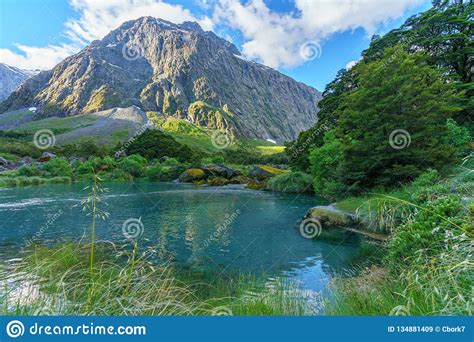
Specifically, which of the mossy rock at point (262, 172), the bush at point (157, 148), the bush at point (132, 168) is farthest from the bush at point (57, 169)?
the mossy rock at point (262, 172)

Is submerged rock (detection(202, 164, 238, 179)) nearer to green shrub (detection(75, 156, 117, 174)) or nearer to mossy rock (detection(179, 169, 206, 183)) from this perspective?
mossy rock (detection(179, 169, 206, 183))

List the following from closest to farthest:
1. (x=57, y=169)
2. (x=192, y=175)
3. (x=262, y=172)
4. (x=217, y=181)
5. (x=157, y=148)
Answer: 1. (x=217, y=181)
2. (x=262, y=172)
3. (x=57, y=169)
4. (x=192, y=175)
5. (x=157, y=148)

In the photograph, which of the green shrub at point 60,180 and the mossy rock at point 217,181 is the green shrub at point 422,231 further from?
the green shrub at point 60,180

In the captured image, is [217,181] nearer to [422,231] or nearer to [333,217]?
[333,217]

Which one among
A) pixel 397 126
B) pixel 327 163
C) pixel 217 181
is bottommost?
pixel 397 126

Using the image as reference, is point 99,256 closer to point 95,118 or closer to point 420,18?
point 420,18

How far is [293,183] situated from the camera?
114 feet

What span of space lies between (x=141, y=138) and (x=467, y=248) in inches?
3532

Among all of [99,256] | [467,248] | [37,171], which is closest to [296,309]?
[467,248]

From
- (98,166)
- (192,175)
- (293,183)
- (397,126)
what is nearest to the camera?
(397,126)

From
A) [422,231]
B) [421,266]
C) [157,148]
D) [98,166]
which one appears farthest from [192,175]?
[421,266]

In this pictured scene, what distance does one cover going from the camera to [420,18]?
99.2 feet

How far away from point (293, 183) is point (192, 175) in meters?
22.8

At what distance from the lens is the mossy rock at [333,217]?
1581 cm
